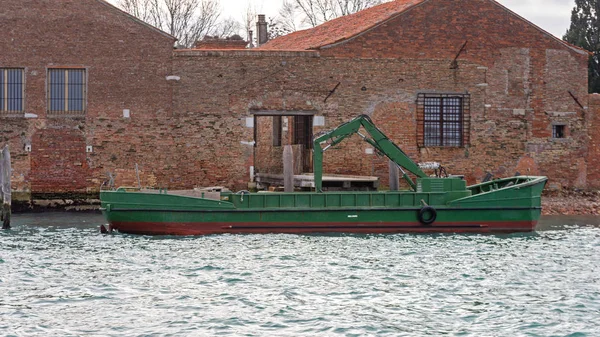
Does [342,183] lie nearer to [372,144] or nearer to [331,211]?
[372,144]

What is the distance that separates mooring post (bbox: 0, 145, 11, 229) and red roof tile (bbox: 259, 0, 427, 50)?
32.2 feet

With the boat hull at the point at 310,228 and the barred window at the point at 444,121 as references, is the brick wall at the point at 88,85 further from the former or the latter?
the barred window at the point at 444,121

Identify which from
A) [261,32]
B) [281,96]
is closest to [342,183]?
[281,96]

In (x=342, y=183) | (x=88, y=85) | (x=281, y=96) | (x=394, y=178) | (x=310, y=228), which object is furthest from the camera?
(x=281, y=96)

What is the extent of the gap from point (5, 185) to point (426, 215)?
10.7 m

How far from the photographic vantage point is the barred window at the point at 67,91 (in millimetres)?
26516

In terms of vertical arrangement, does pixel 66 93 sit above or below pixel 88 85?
below

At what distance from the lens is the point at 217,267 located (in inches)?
641

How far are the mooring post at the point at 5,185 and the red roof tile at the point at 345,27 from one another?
981 centimetres

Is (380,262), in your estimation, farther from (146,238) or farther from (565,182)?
(565,182)

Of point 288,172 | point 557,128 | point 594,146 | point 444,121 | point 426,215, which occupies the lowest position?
point 426,215

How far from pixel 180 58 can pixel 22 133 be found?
5.09 m

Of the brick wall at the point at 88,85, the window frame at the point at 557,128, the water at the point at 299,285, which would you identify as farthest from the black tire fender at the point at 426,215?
the window frame at the point at 557,128

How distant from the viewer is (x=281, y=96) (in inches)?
1072
